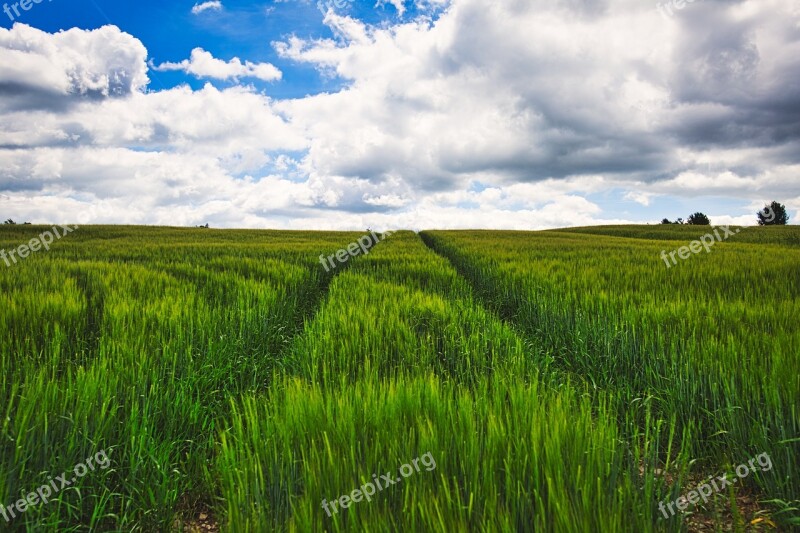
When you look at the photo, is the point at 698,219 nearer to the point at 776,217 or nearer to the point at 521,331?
the point at 776,217

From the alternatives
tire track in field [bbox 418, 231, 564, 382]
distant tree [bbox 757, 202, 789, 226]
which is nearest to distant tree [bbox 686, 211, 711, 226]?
distant tree [bbox 757, 202, 789, 226]

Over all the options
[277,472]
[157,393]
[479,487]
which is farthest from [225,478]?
[479,487]

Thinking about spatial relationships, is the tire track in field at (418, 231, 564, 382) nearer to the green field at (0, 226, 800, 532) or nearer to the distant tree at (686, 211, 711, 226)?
the green field at (0, 226, 800, 532)

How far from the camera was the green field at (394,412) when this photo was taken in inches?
64.6

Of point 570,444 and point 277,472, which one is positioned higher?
point 570,444

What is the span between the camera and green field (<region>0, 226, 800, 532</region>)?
5.39 ft

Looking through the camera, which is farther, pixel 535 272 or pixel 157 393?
pixel 535 272

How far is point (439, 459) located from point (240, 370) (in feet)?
9.48

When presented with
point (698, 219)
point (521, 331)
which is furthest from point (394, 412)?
point (698, 219)

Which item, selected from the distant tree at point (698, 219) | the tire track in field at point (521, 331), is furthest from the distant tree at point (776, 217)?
the tire track in field at point (521, 331)

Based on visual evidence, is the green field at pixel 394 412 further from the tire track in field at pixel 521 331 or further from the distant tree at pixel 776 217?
→ the distant tree at pixel 776 217

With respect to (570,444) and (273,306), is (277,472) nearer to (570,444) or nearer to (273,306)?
(570,444)

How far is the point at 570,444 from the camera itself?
1.87m

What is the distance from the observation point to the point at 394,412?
213 centimetres
